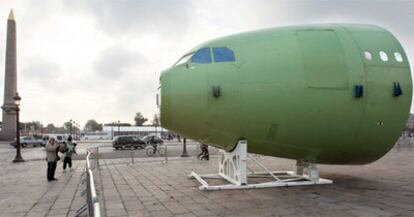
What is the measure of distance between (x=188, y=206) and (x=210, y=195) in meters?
1.40

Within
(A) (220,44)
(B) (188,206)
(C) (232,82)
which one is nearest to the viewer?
(B) (188,206)

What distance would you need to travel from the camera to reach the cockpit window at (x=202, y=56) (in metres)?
10.4

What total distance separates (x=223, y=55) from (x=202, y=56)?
578mm

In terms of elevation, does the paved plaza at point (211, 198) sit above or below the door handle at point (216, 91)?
below

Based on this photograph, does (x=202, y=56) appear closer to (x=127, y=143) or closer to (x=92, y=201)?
(x=92, y=201)

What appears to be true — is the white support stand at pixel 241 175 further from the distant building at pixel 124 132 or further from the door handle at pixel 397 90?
the distant building at pixel 124 132

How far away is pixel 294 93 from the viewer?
984 cm

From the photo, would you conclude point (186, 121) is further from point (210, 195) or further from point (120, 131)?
point (120, 131)

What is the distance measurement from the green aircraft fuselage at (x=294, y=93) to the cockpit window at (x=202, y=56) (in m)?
0.03

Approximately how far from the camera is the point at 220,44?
10.6 meters

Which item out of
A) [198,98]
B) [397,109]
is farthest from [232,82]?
[397,109]

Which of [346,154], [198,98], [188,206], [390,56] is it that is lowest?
[188,206]

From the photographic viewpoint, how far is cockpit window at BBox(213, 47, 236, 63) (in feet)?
33.6

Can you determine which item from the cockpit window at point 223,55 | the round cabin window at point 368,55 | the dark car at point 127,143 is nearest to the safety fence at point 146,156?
the dark car at point 127,143
